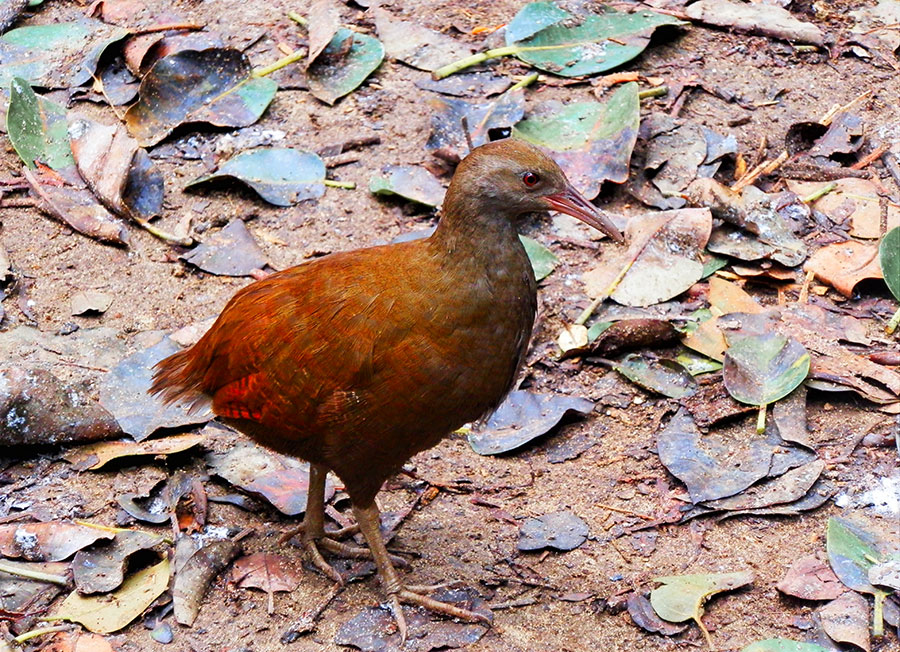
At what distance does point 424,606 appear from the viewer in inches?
187

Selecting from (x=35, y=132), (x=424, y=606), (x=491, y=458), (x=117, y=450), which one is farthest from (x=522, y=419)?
(x=35, y=132)

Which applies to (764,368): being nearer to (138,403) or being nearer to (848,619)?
(848,619)

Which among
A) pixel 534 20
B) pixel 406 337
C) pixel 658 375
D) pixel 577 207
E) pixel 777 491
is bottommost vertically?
pixel 658 375

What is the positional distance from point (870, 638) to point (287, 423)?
7.81 feet

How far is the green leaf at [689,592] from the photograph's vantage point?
4473 millimetres

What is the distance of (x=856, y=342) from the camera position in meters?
5.79

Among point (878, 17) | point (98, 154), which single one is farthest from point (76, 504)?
point (878, 17)

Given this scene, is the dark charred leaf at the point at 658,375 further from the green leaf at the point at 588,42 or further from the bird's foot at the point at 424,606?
the green leaf at the point at 588,42

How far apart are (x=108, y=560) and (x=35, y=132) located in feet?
10.8

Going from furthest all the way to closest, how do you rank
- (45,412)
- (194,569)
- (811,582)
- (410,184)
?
(410,184)
(45,412)
(194,569)
(811,582)

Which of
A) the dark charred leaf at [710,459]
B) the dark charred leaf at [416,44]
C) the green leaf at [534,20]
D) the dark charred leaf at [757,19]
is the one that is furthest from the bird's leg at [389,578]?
the dark charred leaf at [757,19]

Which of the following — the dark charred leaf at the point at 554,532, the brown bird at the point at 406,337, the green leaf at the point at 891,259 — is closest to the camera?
the brown bird at the point at 406,337

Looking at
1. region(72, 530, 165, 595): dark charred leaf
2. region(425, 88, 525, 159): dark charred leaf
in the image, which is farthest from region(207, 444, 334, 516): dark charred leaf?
region(425, 88, 525, 159): dark charred leaf

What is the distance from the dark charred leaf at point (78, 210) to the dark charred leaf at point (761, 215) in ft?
10.9
